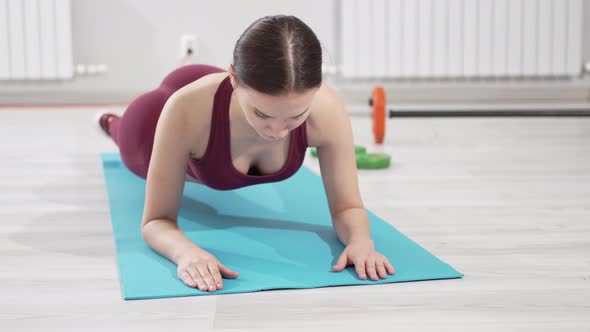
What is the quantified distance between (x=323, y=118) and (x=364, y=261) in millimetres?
285

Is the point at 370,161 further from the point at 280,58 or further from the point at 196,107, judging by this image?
the point at 280,58

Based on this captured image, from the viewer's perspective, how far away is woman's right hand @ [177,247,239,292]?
3.83 ft

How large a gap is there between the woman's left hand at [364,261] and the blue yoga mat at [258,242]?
1 cm

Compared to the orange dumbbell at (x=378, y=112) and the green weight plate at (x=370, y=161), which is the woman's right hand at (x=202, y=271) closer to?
the green weight plate at (x=370, y=161)

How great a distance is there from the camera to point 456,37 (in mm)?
4000

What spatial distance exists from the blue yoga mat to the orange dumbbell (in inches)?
30.9

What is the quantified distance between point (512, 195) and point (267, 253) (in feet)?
2.74

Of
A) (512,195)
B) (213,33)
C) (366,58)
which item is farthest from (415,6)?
(512,195)

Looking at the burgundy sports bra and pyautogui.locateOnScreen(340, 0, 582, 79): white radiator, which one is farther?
pyautogui.locateOnScreen(340, 0, 582, 79): white radiator

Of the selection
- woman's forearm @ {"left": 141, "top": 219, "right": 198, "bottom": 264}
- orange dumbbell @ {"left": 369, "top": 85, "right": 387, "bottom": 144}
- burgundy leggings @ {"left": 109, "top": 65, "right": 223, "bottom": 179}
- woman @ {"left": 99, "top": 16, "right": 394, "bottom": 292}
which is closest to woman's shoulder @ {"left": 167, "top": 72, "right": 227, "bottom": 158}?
woman @ {"left": 99, "top": 16, "right": 394, "bottom": 292}

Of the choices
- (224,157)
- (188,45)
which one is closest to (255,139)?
(224,157)

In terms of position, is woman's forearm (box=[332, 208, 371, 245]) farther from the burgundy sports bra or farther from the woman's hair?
the woman's hair

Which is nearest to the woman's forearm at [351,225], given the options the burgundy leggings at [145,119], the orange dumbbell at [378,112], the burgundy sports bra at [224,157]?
the burgundy sports bra at [224,157]

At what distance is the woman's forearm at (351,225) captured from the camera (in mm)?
1343
